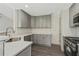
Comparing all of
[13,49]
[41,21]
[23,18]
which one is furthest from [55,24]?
[13,49]

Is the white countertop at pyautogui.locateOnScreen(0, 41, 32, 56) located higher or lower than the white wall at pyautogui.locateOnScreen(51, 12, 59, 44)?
lower

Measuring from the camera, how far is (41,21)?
6.38ft

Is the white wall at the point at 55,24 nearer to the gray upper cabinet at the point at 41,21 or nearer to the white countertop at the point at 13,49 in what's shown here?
the gray upper cabinet at the point at 41,21

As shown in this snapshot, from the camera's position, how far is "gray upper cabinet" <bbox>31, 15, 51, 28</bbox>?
1.85 metres

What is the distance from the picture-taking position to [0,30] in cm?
114

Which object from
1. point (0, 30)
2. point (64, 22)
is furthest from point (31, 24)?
point (64, 22)

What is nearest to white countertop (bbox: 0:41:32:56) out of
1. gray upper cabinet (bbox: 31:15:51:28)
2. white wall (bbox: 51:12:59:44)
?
gray upper cabinet (bbox: 31:15:51:28)

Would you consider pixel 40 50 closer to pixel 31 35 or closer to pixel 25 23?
pixel 31 35

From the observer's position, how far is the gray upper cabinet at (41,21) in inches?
72.8

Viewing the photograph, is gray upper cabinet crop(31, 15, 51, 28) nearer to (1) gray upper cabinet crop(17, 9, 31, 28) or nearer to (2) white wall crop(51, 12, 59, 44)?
(1) gray upper cabinet crop(17, 9, 31, 28)

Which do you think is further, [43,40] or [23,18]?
[43,40]

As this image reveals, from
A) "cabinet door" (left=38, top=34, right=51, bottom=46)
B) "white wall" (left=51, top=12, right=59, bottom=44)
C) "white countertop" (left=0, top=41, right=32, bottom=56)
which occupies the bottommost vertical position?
"cabinet door" (left=38, top=34, right=51, bottom=46)

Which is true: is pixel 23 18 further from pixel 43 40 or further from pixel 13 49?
pixel 13 49

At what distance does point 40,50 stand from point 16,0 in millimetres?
1788
